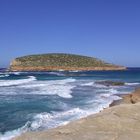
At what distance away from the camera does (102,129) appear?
8836 millimetres

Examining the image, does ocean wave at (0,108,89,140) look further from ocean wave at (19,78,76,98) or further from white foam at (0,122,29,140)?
ocean wave at (19,78,76,98)

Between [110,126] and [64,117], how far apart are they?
11.1 metres

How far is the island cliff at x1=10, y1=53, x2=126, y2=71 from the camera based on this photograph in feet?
451

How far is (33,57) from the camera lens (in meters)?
147

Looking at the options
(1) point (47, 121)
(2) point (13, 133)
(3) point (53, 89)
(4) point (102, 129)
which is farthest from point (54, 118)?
(3) point (53, 89)

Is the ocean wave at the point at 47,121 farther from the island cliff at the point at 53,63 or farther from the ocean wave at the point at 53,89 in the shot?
the island cliff at the point at 53,63

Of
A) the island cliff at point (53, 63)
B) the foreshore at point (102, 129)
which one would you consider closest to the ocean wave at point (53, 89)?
the foreshore at point (102, 129)

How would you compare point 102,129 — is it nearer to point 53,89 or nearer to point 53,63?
point 53,89

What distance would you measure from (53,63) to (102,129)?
133 meters

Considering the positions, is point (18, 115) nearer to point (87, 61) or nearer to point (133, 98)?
point (133, 98)

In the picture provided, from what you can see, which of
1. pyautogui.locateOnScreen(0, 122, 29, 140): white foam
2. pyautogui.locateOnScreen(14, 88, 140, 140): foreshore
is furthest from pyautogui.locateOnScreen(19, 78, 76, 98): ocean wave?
pyautogui.locateOnScreen(14, 88, 140, 140): foreshore

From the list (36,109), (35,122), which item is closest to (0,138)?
(35,122)

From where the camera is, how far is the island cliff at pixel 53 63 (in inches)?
5413

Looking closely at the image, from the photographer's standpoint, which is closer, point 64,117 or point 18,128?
point 18,128
